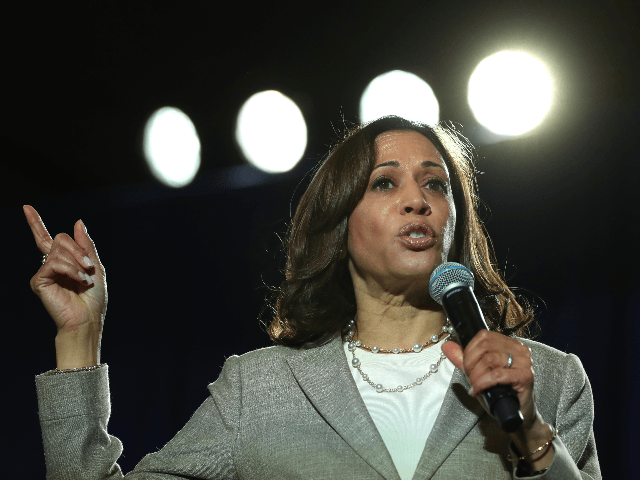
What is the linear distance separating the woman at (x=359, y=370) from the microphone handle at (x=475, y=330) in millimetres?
58

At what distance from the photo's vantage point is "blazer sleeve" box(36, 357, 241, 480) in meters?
1.54

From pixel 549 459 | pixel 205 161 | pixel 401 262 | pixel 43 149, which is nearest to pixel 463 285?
pixel 549 459

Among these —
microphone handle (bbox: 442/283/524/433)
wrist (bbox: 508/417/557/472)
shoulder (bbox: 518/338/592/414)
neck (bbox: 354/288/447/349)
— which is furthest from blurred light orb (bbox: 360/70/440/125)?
wrist (bbox: 508/417/557/472)

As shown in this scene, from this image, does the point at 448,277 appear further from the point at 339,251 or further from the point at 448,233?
the point at 339,251

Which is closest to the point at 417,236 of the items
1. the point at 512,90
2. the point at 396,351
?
the point at 396,351

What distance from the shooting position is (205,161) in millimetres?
3740

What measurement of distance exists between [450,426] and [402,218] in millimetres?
606

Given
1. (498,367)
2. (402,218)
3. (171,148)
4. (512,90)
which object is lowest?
(498,367)

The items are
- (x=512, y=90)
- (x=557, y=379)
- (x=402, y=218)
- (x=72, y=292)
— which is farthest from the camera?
(x=512, y=90)

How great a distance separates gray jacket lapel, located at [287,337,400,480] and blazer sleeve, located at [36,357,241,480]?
0.22 meters

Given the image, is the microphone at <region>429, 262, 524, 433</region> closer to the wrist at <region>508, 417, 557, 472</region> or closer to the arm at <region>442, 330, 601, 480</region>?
the arm at <region>442, 330, 601, 480</region>

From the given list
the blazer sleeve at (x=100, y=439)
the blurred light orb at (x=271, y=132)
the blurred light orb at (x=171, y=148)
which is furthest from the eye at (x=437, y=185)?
the blurred light orb at (x=171, y=148)

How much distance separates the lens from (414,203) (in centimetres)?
181

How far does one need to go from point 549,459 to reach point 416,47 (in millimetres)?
2244
